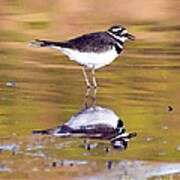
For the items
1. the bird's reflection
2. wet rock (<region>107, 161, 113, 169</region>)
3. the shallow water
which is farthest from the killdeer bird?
wet rock (<region>107, 161, 113, 169</region>)

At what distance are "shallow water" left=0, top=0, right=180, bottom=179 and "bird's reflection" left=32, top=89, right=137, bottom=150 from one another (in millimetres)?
120

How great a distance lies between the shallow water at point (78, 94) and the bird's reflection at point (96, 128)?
12cm

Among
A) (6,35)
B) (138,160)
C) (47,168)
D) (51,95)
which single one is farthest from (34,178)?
(6,35)

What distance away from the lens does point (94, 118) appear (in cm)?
879

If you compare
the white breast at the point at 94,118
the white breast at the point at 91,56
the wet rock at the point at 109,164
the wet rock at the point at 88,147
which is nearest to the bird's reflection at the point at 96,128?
the white breast at the point at 94,118

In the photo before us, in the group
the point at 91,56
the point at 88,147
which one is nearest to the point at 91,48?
the point at 91,56

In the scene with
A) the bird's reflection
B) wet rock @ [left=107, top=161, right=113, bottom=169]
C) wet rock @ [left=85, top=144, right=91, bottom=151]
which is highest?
the bird's reflection

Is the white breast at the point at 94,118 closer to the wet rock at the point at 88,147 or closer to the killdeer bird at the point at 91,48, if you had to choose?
the wet rock at the point at 88,147

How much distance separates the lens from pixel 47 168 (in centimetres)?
674

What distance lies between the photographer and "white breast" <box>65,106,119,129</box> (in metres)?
8.52

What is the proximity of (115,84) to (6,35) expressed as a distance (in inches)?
188

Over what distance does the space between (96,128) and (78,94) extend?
6.59 ft

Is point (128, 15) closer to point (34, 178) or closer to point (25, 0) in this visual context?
point (25, 0)

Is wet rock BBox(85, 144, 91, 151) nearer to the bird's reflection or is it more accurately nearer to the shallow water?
the shallow water
